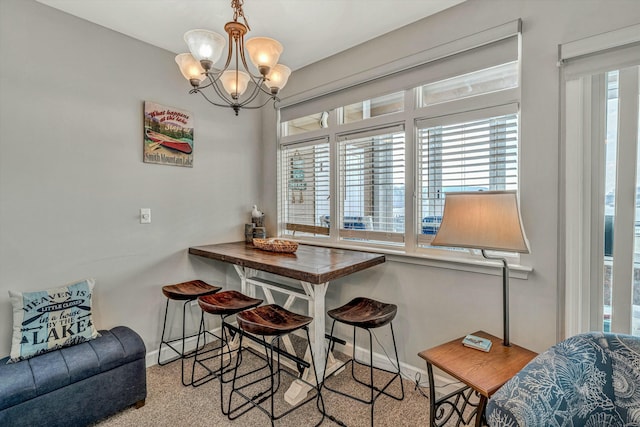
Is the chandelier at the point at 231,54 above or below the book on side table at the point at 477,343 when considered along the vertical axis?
above

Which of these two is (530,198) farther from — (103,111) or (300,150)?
(103,111)

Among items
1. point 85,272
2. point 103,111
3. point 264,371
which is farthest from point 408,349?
point 103,111

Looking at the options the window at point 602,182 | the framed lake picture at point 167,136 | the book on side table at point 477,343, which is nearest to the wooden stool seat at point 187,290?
the framed lake picture at point 167,136

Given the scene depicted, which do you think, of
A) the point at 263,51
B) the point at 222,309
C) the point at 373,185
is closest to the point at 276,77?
the point at 263,51

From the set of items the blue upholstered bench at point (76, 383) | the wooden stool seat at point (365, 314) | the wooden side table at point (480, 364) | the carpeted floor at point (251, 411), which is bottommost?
the carpeted floor at point (251, 411)

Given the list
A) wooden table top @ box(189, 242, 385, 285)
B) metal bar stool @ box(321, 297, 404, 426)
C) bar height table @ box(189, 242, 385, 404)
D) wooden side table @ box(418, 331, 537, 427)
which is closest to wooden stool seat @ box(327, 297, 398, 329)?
metal bar stool @ box(321, 297, 404, 426)

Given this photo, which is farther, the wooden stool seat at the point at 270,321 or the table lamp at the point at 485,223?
the wooden stool seat at the point at 270,321

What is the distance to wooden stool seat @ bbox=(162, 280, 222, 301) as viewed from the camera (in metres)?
2.34

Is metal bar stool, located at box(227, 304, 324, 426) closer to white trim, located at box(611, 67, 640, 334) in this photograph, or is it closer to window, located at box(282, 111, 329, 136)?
white trim, located at box(611, 67, 640, 334)

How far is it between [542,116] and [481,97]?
0.37 metres

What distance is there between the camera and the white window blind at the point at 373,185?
2.43 metres

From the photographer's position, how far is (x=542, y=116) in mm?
1746

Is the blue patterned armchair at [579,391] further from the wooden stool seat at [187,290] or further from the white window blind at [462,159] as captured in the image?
the wooden stool seat at [187,290]

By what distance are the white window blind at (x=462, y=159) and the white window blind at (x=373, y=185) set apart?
18 centimetres
